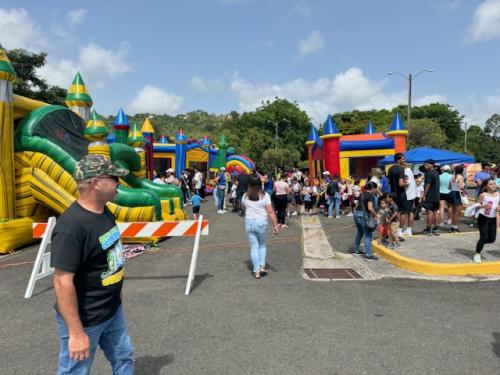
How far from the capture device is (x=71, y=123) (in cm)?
931

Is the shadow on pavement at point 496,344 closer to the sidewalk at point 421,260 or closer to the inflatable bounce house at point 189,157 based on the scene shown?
the sidewalk at point 421,260

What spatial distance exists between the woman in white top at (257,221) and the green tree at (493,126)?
256ft

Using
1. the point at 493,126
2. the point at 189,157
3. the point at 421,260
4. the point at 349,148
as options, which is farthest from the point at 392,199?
the point at 493,126

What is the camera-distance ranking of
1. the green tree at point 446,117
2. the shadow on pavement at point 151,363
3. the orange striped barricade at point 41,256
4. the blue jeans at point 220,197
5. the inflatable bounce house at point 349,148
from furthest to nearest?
1. the green tree at point 446,117
2. the inflatable bounce house at point 349,148
3. the blue jeans at point 220,197
4. the orange striped barricade at point 41,256
5. the shadow on pavement at point 151,363

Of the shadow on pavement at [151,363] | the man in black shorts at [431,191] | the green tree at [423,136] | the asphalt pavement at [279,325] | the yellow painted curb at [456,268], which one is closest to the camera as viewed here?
the shadow on pavement at [151,363]

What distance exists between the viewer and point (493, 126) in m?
70.8

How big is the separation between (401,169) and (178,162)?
16.7 m

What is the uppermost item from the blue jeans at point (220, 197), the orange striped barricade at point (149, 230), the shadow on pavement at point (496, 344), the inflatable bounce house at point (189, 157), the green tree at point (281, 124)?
the green tree at point (281, 124)

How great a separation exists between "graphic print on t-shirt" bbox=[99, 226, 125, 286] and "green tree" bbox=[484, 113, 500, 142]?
8138 centimetres

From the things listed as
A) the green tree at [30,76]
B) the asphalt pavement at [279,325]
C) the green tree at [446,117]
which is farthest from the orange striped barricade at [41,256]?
the green tree at [446,117]

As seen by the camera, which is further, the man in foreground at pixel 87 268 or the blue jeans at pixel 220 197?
the blue jeans at pixel 220 197

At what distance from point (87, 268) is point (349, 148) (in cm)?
2042

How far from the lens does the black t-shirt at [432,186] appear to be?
845 cm

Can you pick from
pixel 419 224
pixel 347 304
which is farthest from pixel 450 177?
pixel 347 304
